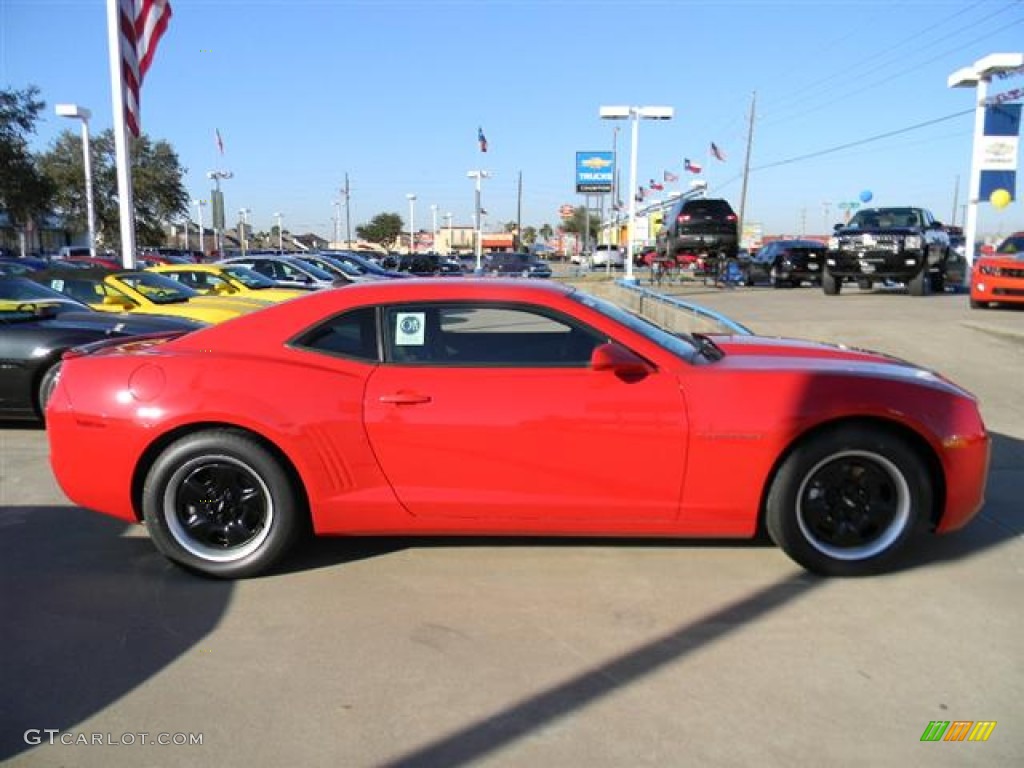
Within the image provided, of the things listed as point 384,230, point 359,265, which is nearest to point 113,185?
point 359,265

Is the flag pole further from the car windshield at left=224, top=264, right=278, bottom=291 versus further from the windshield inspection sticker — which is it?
the windshield inspection sticker

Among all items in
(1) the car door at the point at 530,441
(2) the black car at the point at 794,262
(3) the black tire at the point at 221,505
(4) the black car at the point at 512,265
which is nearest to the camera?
(1) the car door at the point at 530,441

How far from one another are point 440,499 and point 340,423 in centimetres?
60

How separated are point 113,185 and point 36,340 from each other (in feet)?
146

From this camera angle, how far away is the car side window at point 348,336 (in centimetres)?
392

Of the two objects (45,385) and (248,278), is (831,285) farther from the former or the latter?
(45,385)

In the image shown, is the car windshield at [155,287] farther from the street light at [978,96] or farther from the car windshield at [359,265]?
the street light at [978,96]

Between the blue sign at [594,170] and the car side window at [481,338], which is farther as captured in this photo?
the blue sign at [594,170]

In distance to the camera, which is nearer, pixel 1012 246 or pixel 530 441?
pixel 530 441

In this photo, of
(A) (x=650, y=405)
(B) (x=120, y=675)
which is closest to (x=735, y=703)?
(A) (x=650, y=405)

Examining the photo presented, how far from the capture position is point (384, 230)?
11025 cm

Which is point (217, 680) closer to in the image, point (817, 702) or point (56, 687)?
point (56, 687)

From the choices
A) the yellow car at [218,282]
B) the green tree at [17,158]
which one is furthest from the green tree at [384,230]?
the yellow car at [218,282]

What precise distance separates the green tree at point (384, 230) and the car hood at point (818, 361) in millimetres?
105395
